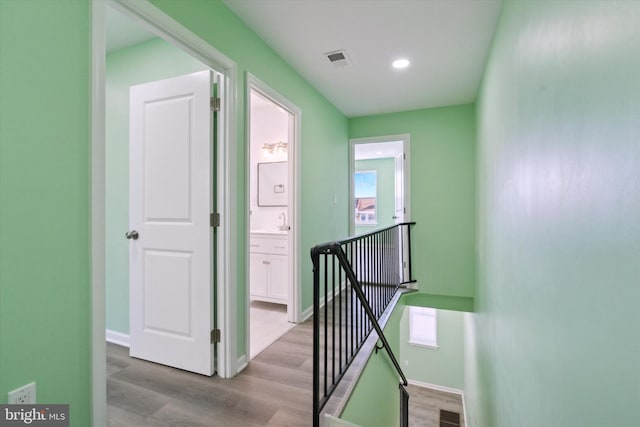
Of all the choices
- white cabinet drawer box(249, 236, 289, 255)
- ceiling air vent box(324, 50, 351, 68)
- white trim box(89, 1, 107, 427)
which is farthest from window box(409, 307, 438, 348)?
→ white trim box(89, 1, 107, 427)

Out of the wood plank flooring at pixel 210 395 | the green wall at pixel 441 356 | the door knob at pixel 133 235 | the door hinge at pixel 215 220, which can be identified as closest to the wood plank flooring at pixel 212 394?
the wood plank flooring at pixel 210 395

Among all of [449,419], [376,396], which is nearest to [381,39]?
[376,396]

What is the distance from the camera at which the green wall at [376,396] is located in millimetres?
2051

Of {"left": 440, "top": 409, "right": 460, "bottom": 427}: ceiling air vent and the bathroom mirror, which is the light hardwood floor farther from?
{"left": 440, "top": 409, "right": 460, "bottom": 427}: ceiling air vent

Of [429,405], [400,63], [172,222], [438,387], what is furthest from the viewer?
[438,387]

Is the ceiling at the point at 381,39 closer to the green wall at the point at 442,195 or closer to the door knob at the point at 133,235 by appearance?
the green wall at the point at 442,195

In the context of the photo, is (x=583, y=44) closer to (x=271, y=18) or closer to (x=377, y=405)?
(x=271, y=18)

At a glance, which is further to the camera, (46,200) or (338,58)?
(338,58)

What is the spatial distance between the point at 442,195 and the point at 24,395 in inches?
168

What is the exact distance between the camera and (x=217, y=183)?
80.7 inches

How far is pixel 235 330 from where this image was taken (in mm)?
2053

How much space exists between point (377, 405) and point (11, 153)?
3.06 metres

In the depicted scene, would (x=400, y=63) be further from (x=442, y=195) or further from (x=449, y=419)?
(x=449, y=419)

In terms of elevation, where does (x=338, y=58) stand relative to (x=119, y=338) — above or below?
above
